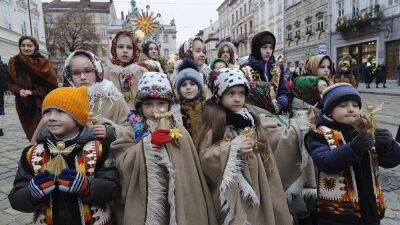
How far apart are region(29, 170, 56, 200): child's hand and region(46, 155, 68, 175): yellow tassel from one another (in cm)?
7

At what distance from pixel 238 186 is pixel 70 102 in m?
1.20

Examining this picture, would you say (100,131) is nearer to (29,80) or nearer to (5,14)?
(29,80)

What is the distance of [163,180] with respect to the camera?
2.16 metres

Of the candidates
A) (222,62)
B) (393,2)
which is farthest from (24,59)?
(393,2)

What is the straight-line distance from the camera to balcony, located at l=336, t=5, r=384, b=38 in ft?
73.6

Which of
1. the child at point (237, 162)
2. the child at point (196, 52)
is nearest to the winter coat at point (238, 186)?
the child at point (237, 162)

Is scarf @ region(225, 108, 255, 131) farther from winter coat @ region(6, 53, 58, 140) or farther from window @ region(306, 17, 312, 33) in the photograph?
window @ region(306, 17, 312, 33)

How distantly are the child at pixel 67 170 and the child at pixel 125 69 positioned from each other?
5.00 feet

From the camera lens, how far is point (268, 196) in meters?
2.30

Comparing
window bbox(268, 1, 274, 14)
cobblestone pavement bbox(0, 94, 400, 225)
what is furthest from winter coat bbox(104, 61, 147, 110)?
window bbox(268, 1, 274, 14)

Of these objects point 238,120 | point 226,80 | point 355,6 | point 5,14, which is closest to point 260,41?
point 226,80

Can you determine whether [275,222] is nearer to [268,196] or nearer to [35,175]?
[268,196]

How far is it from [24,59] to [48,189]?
12.1ft

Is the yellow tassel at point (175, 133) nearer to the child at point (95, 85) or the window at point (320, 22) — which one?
the child at point (95, 85)
